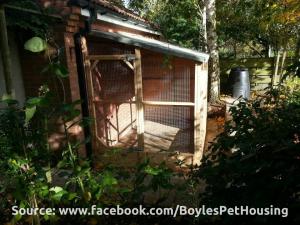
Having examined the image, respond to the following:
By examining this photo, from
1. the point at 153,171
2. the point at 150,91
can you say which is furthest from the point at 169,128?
the point at 153,171

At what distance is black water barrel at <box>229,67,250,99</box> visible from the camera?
12.5 metres

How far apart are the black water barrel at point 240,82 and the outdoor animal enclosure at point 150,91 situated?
7.42 metres

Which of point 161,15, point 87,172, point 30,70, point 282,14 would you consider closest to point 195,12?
point 161,15

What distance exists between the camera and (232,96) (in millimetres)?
12797

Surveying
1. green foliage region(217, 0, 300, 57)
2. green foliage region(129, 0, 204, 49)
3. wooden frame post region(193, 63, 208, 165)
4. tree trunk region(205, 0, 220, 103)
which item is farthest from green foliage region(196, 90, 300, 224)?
green foliage region(129, 0, 204, 49)

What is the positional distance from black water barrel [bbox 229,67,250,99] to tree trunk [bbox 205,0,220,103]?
186cm

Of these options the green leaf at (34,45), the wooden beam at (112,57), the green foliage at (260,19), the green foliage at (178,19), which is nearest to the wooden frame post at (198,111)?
the wooden beam at (112,57)

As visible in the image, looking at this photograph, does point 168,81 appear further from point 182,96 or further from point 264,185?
point 264,185

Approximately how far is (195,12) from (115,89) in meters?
9.47

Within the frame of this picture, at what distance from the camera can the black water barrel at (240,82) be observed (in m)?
12.5

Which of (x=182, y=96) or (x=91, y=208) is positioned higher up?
(x=182, y=96)

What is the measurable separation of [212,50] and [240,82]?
283cm

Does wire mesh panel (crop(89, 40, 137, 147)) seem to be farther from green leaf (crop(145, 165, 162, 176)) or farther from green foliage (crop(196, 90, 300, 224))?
green foliage (crop(196, 90, 300, 224))

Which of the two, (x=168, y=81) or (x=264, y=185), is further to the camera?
(x=168, y=81)
